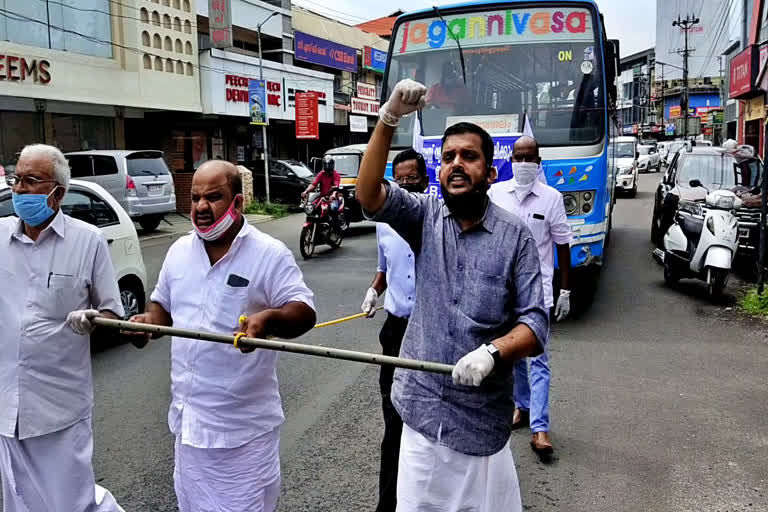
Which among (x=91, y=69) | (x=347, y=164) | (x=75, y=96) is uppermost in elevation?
(x=91, y=69)

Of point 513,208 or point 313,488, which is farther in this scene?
point 513,208

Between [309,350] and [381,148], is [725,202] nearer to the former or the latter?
[381,148]

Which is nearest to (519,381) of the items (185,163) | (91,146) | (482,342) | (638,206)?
(482,342)

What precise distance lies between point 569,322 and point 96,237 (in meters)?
6.00

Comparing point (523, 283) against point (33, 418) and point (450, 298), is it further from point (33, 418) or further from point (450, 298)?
point (33, 418)

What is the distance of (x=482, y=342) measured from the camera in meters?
2.44

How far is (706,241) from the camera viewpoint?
29.2 ft

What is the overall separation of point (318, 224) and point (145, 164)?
18.3 feet

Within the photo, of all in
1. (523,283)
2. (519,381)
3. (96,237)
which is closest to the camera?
(523,283)

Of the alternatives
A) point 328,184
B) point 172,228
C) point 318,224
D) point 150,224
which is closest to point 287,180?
point 172,228

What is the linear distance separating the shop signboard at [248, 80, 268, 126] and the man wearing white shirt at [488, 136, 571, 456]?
18030 mm

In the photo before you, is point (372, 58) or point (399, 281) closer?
point (399, 281)

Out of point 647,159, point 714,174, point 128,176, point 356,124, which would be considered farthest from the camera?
point 647,159

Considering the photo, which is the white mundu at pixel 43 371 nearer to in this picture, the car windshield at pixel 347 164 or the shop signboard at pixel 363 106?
the car windshield at pixel 347 164
